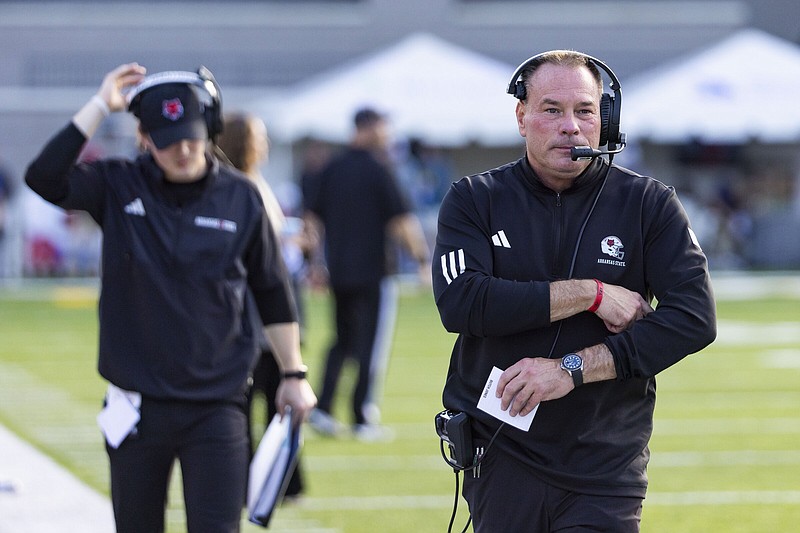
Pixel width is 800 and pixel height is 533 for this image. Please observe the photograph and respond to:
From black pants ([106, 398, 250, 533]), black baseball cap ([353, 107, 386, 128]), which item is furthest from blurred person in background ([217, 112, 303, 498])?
black baseball cap ([353, 107, 386, 128])

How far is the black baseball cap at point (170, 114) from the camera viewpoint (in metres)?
5.30

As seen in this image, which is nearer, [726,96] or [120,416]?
[120,416]

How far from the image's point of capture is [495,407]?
4258mm

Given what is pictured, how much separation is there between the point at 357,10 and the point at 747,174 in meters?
10.6

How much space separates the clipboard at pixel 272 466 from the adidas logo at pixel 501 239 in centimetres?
180

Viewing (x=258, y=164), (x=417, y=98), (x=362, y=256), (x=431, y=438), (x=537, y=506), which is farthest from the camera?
(x=417, y=98)

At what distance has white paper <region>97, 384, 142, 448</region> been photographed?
202 inches

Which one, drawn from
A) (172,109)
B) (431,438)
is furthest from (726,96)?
(172,109)

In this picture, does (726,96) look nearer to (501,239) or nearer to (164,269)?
(164,269)

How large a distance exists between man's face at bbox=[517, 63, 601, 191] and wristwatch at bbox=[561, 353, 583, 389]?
516 mm

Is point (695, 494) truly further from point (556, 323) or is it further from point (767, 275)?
point (767, 275)

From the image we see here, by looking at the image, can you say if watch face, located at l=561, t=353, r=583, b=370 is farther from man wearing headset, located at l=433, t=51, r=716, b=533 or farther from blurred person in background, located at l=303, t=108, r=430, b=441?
blurred person in background, located at l=303, t=108, r=430, b=441

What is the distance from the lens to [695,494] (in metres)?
8.60

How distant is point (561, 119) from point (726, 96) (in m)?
22.5
